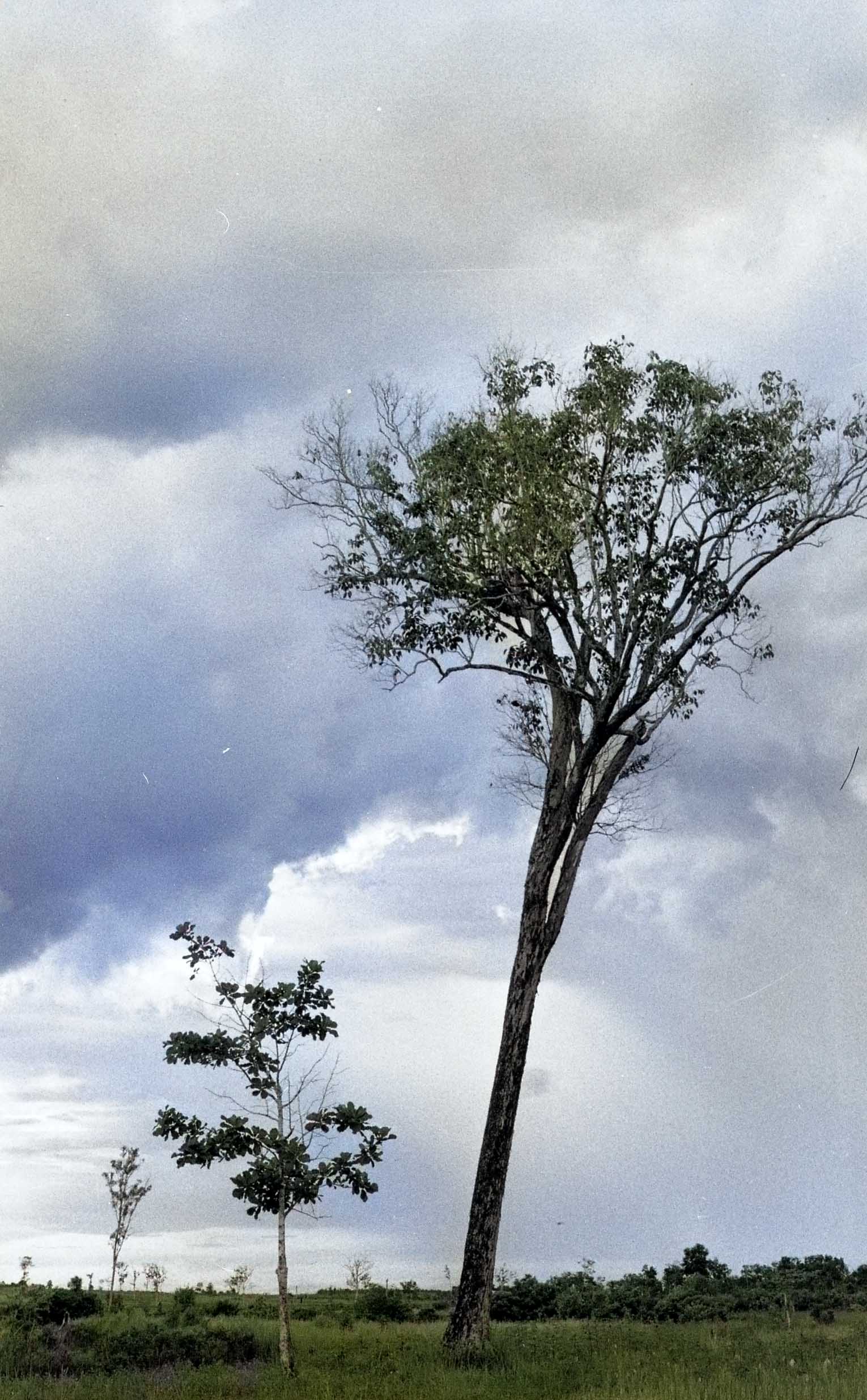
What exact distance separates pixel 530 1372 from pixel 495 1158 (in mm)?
2976

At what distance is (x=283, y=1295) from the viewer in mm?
15781

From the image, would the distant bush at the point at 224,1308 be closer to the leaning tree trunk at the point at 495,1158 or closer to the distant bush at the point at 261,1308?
the distant bush at the point at 261,1308

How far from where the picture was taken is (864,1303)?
23.6 meters

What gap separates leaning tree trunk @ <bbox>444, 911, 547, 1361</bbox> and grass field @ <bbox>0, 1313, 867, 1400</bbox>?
39 cm

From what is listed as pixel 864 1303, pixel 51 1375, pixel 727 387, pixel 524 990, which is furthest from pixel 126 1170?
pixel 727 387

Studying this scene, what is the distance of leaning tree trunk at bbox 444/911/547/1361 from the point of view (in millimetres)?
17266

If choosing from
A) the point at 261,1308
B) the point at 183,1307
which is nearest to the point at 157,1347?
the point at 183,1307

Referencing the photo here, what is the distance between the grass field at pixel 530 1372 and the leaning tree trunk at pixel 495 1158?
1.28ft

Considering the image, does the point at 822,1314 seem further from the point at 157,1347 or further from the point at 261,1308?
the point at 157,1347

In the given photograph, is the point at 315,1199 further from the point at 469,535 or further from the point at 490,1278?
the point at 469,535

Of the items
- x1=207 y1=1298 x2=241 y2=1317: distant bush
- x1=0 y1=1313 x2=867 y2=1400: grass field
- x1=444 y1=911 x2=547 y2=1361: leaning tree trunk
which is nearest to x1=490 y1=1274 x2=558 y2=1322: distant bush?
x1=0 y1=1313 x2=867 y2=1400: grass field

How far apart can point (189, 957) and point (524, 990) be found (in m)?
5.26

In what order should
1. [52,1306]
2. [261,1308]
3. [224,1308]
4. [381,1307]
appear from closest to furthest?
[52,1306] < [224,1308] < [381,1307] < [261,1308]

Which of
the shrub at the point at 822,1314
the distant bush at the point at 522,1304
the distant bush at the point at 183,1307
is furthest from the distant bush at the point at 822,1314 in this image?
the distant bush at the point at 183,1307
